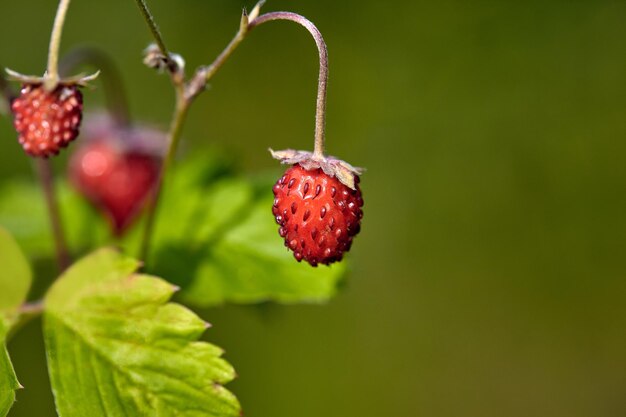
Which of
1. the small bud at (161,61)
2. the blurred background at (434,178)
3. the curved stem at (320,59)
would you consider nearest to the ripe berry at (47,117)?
the small bud at (161,61)

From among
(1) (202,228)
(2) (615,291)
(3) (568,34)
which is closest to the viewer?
(1) (202,228)

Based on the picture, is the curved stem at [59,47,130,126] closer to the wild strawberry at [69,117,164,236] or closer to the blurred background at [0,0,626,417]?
the wild strawberry at [69,117,164,236]

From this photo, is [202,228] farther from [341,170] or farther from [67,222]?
[341,170]

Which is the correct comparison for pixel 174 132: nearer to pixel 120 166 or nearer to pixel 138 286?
pixel 138 286

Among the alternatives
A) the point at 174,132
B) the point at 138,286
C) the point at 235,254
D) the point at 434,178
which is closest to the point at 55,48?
the point at 174,132

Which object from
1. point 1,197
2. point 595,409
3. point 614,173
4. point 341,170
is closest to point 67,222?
point 1,197
